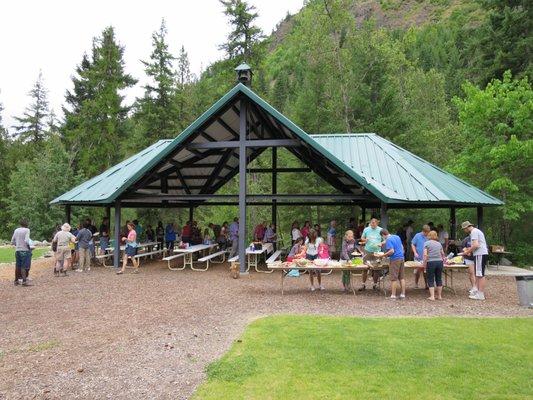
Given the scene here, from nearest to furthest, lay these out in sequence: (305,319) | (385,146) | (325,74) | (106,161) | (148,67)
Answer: (305,319), (385,146), (325,74), (148,67), (106,161)

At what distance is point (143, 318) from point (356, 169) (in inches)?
325

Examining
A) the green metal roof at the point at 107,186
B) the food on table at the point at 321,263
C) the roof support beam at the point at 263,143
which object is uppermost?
the roof support beam at the point at 263,143

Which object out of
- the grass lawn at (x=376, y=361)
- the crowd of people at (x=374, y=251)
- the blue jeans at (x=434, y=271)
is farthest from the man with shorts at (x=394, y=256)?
the grass lawn at (x=376, y=361)

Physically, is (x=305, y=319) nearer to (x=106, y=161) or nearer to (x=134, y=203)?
(x=134, y=203)

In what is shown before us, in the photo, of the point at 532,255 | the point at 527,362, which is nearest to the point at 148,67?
the point at 532,255

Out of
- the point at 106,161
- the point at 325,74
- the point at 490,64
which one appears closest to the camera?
the point at 490,64

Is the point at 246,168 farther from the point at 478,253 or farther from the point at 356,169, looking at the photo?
the point at 478,253

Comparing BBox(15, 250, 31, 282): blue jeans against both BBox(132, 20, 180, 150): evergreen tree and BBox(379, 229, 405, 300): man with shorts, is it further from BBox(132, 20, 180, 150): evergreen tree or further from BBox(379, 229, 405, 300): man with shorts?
BBox(132, 20, 180, 150): evergreen tree

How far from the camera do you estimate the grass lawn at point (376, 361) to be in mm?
4684

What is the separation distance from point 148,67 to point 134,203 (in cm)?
1596

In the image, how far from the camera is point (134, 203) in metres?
17.6

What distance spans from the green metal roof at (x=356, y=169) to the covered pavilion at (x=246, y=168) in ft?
0.09

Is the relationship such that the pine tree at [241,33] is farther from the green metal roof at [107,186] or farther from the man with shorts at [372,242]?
the man with shorts at [372,242]

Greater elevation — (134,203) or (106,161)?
(106,161)
